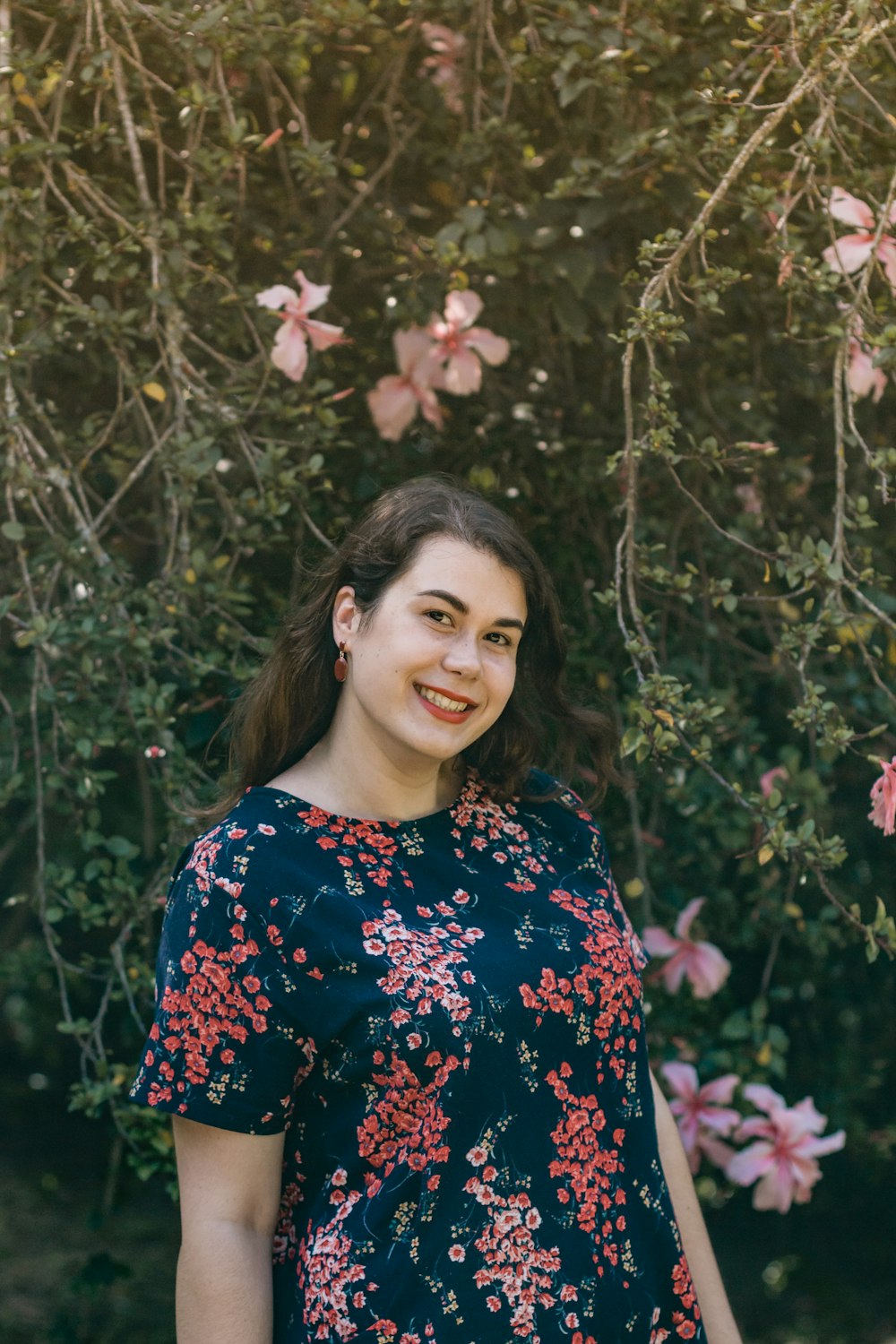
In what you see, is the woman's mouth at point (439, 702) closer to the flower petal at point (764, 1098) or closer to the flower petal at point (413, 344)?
the flower petal at point (413, 344)

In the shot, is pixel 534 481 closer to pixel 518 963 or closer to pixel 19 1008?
pixel 518 963

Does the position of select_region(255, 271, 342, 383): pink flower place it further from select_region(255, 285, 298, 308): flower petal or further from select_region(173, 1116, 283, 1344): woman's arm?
select_region(173, 1116, 283, 1344): woman's arm

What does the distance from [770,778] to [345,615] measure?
0.83 metres

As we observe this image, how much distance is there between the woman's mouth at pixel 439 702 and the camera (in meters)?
1.42

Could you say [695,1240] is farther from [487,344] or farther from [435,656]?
[487,344]

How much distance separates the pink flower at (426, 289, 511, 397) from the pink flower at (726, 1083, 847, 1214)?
3.72 feet

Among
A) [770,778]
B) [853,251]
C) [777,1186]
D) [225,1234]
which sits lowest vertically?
[777,1186]

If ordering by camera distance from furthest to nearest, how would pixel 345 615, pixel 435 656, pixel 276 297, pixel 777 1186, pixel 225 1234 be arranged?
pixel 777 1186 < pixel 276 297 < pixel 345 615 < pixel 435 656 < pixel 225 1234

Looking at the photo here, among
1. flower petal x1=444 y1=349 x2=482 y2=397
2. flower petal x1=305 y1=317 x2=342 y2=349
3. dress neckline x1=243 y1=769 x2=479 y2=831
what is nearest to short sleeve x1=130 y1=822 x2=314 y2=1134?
dress neckline x1=243 y1=769 x2=479 y2=831

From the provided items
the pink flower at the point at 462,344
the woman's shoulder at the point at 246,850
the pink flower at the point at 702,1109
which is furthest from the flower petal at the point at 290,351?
the pink flower at the point at 702,1109

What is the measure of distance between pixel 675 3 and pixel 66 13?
2.65 ft

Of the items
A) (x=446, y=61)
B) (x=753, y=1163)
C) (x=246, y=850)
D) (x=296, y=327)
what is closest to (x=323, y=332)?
(x=296, y=327)

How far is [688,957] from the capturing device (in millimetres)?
2131

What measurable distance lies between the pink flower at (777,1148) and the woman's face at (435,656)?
3.11 feet
